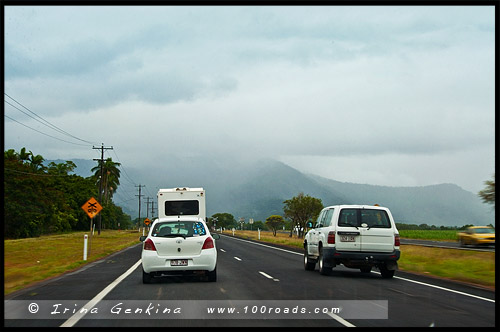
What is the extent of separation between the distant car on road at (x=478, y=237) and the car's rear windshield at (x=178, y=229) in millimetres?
26284

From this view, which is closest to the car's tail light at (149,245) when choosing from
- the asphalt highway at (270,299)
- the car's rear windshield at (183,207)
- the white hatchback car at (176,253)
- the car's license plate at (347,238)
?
the white hatchback car at (176,253)

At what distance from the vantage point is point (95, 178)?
373ft

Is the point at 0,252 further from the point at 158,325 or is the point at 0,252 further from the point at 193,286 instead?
the point at 193,286

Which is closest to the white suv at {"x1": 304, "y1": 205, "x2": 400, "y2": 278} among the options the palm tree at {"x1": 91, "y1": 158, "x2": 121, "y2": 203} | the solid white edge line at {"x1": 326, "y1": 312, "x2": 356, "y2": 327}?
the solid white edge line at {"x1": 326, "y1": 312, "x2": 356, "y2": 327}

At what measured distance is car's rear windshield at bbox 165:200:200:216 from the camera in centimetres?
2627

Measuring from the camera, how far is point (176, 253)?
1379 cm

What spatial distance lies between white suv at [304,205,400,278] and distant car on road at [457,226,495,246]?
71.1 ft

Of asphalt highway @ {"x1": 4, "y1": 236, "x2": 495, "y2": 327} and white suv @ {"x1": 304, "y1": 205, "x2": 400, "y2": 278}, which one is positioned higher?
white suv @ {"x1": 304, "y1": 205, "x2": 400, "y2": 278}

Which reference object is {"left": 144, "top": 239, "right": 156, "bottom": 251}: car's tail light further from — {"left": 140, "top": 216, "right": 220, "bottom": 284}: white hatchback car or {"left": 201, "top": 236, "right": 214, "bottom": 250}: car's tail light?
{"left": 201, "top": 236, "right": 214, "bottom": 250}: car's tail light

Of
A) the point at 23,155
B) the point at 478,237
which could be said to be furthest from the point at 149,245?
the point at 23,155

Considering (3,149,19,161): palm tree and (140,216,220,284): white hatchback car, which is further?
(3,149,19,161): palm tree

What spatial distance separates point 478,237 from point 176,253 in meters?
27.2

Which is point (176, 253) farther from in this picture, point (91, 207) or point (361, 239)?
point (91, 207)

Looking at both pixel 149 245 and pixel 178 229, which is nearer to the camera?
pixel 149 245
